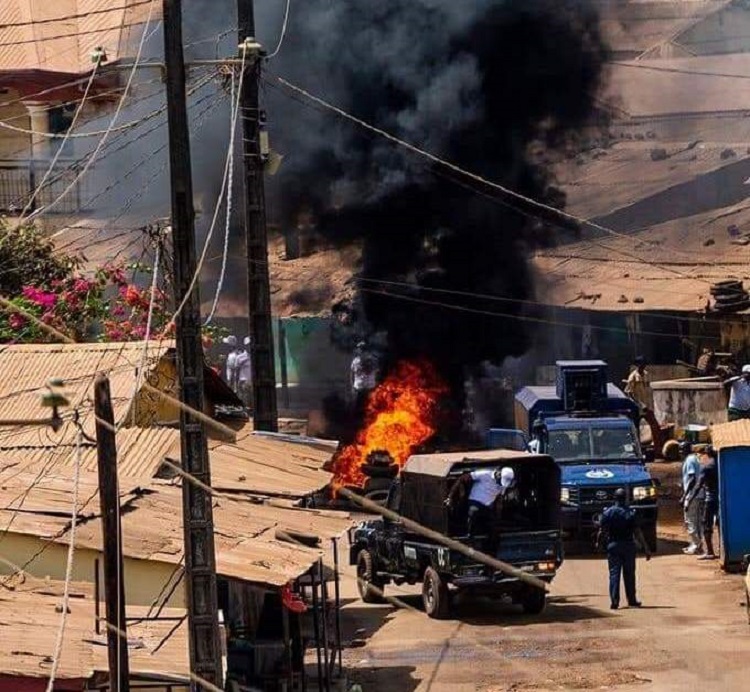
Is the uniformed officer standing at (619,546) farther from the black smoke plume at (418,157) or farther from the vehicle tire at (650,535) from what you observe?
the black smoke plume at (418,157)

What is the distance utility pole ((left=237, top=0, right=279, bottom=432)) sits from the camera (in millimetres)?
23844

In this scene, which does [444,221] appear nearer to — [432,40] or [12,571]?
[432,40]

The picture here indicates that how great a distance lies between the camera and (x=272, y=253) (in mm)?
49719

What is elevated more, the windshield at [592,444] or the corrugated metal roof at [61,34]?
the corrugated metal roof at [61,34]

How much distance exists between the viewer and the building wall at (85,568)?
17781mm

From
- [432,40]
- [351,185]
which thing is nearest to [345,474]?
[351,185]

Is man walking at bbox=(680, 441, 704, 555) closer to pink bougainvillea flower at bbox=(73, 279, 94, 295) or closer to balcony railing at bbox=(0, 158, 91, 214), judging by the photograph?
pink bougainvillea flower at bbox=(73, 279, 94, 295)

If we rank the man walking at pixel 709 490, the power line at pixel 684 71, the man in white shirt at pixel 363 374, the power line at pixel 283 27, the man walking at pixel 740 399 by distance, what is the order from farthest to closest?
the power line at pixel 684 71 → the man in white shirt at pixel 363 374 → the power line at pixel 283 27 → the man walking at pixel 740 399 → the man walking at pixel 709 490

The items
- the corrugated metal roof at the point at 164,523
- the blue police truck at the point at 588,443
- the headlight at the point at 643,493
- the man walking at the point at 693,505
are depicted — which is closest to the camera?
the corrugated metal roof at the point at 164,523

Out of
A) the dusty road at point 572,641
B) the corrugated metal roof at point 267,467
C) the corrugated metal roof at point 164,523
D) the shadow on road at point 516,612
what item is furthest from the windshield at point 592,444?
the corrugated metal roof at point 164,523

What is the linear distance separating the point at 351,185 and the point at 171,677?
25.1m

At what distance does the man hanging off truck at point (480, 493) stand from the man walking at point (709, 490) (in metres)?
3.31

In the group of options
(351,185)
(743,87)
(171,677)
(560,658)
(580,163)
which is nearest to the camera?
(171,677)

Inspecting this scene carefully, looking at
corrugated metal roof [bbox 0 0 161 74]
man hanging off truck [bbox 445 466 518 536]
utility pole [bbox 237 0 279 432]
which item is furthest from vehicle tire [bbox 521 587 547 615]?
corrugated metal roof [bbox 0 0 161 74]
